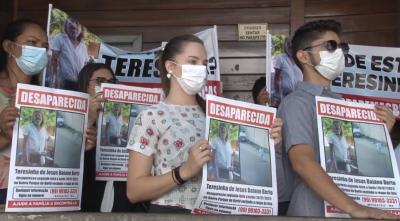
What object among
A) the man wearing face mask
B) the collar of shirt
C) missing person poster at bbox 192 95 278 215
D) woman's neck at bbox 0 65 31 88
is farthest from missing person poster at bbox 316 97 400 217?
the man wearing face mask

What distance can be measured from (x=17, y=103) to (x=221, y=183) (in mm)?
787

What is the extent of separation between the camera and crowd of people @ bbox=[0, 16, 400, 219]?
207cm

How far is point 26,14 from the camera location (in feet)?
15.3

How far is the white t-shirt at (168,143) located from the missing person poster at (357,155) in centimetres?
48

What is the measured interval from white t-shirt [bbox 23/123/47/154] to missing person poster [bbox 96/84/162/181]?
60cm

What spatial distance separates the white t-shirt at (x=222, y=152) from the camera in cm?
209

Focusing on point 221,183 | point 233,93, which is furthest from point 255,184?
point 233,93

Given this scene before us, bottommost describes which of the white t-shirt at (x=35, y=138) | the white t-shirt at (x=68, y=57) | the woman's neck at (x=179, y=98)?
the white t-shirt at (x=35, y=138)

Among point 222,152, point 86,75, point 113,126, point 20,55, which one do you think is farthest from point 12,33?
point 222,152

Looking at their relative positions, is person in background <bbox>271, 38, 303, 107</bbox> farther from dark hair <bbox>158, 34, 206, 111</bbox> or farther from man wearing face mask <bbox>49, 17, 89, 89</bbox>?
dark hair <bbox>158, 34, 206, 111</bbox>

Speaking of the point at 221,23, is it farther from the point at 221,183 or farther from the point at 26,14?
the point at 221,183

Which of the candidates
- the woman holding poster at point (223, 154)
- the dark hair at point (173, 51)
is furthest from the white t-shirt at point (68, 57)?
the woman holding poster at point (223, 154)

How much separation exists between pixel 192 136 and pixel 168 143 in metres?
0.09

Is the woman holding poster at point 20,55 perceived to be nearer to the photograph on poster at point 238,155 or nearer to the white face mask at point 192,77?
the white face mask at point 192,77
